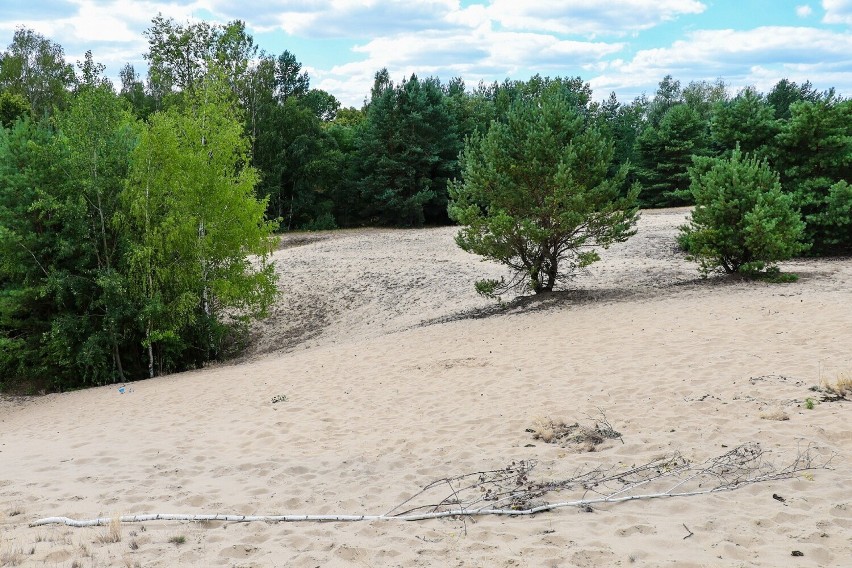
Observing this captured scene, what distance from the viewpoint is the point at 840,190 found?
17.7m

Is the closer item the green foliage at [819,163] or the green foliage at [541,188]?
the green foliage at [541,188]

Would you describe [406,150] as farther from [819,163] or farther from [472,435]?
[472,435]

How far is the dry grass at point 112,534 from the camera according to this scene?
4.95 metres

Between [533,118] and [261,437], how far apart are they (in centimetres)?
979

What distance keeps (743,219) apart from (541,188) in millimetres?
4662

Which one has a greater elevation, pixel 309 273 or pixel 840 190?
pixel 840 190

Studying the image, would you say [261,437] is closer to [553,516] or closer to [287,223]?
[553,516]

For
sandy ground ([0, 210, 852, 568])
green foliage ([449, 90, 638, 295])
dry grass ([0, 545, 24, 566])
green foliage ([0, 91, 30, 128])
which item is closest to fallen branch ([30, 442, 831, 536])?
sandy ground ([0, 210, 852, 568])

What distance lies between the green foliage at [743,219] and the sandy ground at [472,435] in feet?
2.78

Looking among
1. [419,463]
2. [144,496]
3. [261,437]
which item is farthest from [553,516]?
[261,437]

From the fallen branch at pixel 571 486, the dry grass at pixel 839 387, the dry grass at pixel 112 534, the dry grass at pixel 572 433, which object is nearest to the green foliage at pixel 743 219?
the dry grass at pixel 839 387

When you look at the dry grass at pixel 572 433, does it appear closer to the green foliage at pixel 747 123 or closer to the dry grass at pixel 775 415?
the dry grass at pixel 775 415

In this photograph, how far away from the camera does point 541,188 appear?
14680mm

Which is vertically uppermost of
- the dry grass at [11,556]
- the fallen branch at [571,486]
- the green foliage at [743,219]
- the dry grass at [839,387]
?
the green foliage at [743,219]
